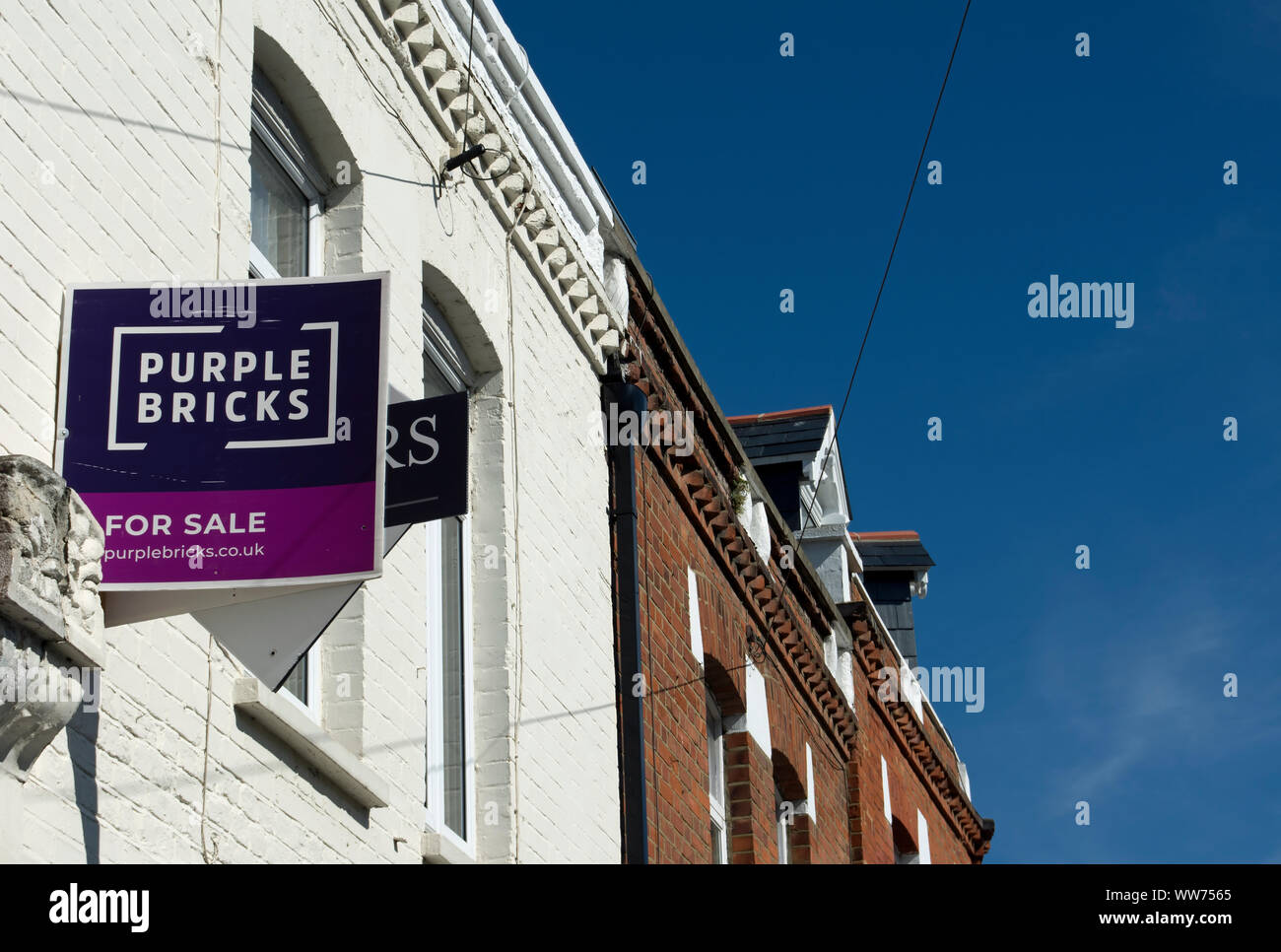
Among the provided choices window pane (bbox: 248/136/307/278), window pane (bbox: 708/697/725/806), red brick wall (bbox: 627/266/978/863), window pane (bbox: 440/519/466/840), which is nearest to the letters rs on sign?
window pane (bbox: 248/136/307/278)

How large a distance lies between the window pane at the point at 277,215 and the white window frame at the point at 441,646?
1.32 meters

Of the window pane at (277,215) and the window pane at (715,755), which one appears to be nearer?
the window pane at (277,215)

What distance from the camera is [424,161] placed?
9.21m

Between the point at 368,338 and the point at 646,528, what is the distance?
6006 millimetres

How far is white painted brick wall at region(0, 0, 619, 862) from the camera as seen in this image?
18.7ft

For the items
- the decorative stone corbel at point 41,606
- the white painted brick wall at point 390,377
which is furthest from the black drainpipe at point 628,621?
the decorative stone corbel at point 41,606

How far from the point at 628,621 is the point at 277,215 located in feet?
12.4

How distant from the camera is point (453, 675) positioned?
9156 millimetres

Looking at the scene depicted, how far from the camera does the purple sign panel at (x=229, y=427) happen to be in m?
5.34

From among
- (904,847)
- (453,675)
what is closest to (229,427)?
(453,675)

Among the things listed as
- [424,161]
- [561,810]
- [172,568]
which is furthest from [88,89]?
[561,810]

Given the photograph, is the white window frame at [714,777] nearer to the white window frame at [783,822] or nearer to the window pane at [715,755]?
the window pane at [715,755]

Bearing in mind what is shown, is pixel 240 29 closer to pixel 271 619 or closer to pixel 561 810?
pixel 271 619

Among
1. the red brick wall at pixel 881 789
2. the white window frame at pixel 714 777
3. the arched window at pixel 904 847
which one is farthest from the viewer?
the arched window at pixel 904 847
